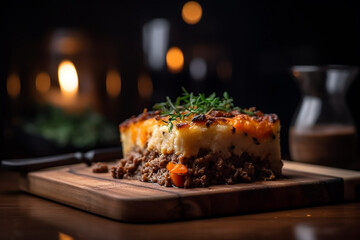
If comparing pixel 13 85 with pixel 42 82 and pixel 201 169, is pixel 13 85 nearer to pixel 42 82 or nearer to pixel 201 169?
pixel 42 82


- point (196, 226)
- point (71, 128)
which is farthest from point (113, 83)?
point (196, 226)

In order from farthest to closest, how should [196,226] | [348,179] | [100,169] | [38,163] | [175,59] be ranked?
[175,59], [38,163], [100,169], [348,179], [196,226]

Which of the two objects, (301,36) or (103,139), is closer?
(103,139)

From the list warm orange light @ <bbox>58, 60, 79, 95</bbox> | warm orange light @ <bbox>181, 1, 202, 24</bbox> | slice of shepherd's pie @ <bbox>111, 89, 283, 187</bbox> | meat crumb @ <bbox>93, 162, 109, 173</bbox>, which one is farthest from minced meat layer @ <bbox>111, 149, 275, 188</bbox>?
warm orange light @ <bbox>181, 1, 202, 24</bbox>

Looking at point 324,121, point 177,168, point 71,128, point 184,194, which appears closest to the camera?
point 184,194

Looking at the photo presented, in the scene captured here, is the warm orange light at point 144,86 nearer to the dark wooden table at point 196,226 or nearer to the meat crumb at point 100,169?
the meat crumb at point 100,169

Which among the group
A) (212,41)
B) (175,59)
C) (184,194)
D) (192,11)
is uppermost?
(192,11)

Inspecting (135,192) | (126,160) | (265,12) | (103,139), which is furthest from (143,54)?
(135,192)

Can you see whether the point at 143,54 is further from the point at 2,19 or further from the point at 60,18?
the point at 2,19
